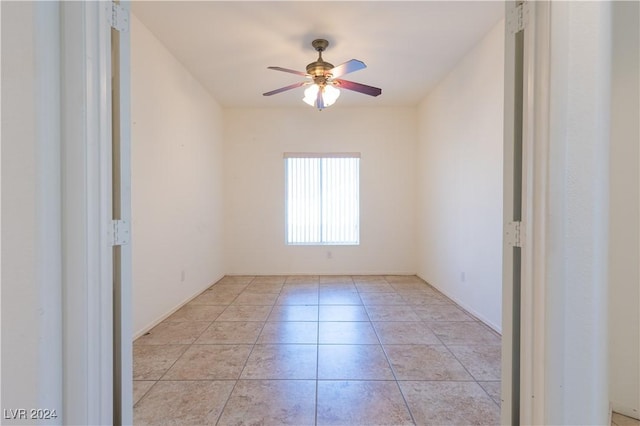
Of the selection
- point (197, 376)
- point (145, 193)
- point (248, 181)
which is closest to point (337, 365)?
point (197, 376)

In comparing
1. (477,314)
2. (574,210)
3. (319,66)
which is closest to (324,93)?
(319,66)

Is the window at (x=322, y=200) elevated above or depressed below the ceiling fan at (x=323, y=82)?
below

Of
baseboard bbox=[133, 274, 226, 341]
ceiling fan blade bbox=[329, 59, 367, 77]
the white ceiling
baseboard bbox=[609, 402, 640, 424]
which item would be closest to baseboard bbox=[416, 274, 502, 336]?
baseboard bbox=[609, 402, 640, 424]

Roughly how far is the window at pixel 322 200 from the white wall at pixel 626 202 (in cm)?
367

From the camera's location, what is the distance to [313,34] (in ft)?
9.27

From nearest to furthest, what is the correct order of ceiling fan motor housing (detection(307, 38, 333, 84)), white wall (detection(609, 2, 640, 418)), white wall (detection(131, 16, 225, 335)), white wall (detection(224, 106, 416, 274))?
white wall (detection(609, 2, 640, 418))
white wall (detection(131, 16, 225, 335))
ceiling fan motor housing (detection(307, 38, 333, 84))
white wall (detection(224, 106, 416, 274))

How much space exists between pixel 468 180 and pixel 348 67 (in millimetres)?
1800

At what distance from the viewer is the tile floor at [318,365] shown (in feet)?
5.39

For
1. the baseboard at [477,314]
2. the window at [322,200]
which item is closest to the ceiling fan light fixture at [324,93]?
the window at [322,200]

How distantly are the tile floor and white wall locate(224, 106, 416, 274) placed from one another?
150cm

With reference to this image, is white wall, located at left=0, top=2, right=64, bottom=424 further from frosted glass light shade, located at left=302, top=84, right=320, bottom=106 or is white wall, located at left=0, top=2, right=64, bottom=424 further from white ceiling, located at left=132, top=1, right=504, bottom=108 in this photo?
frosted glass light shade, located at left=302, top=84, right=320, bottom=106

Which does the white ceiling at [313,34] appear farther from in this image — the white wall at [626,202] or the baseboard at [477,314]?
the baseboard at [477,314]

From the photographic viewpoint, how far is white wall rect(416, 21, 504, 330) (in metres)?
2.73

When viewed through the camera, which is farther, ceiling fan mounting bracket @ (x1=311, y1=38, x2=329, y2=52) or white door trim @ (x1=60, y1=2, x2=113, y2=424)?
ceiling fan mounting bracket @ (x1=311, y1=38, x2=329, y2=52)
